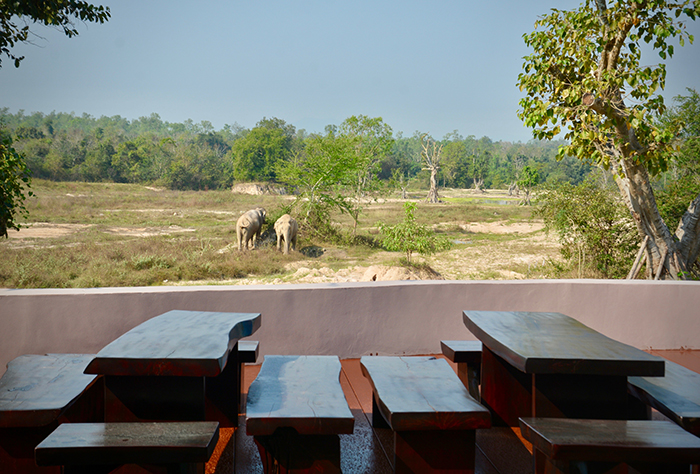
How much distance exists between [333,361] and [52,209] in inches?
881

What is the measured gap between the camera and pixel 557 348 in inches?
69.9

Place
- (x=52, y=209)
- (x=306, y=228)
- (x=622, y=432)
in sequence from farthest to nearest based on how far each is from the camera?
(x=52, y=209), (x=306, y=228), (x=622, y=432)

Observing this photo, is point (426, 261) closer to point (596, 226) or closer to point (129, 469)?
point (596, 226)

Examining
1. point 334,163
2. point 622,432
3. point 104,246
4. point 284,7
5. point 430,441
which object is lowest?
point 104,246

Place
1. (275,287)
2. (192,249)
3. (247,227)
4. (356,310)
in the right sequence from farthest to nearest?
(192,249) < (247,227) < (356,310) < (275,287)

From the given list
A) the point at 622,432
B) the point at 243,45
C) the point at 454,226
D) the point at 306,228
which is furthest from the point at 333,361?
the point at 243,45

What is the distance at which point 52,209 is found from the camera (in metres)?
20.6

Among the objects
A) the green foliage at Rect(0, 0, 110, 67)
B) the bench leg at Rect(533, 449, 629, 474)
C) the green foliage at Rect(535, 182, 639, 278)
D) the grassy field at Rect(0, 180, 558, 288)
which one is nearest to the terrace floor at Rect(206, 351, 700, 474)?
the bench leg at Rect(533, 449, 629, 474)

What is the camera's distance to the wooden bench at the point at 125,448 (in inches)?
51.5

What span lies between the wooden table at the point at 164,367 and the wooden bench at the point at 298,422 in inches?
7.7

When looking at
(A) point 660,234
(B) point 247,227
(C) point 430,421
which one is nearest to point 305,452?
(C) point 430,421

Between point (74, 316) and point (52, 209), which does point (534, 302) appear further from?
point (52, 209)

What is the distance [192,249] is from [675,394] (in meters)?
13.3

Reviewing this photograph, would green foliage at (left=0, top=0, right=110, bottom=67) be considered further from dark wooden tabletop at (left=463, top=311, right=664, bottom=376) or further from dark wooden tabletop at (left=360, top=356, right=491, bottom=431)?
dark wooden tabletop at (left=463, top=311, right=664, bottom=376)
